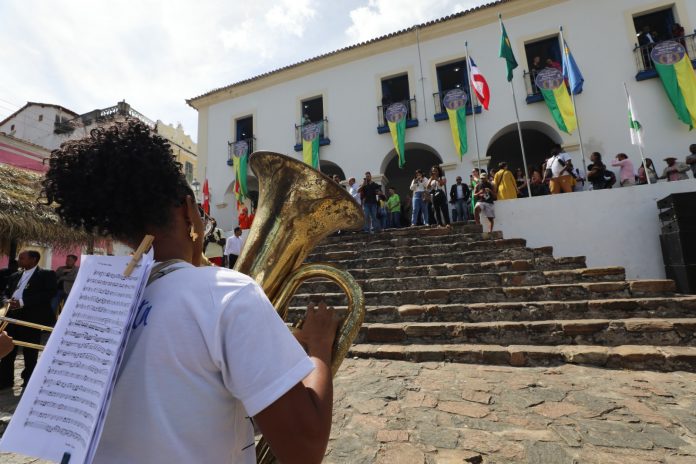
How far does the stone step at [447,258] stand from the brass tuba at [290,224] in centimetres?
468

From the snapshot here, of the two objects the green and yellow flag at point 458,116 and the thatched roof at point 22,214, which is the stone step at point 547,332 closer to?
the thatched roof at point 22,214

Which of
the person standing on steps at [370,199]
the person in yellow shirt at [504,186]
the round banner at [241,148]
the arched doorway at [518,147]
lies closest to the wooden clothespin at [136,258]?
the person in yellow shirt at [504,186]

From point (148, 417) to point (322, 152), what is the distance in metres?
12.3

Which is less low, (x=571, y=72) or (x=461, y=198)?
(x=571, y=72)

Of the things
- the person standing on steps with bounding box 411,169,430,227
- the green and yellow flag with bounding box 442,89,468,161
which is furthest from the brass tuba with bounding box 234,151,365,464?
the green and yellow flag with bounding box 442,89,468,161

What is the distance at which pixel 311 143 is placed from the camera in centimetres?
1230

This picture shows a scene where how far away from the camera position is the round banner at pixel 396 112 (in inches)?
445

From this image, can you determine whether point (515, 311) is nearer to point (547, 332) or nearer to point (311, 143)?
point (547, 332)

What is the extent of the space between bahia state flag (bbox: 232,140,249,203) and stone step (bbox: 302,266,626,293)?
7.82 m

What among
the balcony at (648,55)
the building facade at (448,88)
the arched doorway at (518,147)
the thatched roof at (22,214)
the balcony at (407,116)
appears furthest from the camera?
the arched doorway at (518,147)

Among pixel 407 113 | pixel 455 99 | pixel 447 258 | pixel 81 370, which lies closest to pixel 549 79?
pixel 455 99

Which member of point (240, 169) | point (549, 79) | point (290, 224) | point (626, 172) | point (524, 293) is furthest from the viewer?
point (240, 169)

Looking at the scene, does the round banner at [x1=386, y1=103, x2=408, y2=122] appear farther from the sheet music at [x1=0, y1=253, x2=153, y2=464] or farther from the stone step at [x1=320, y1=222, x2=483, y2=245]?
the sheet music at [x1=0, y1=253, x2=153, y2=464]

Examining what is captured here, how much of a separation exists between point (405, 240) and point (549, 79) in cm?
655
